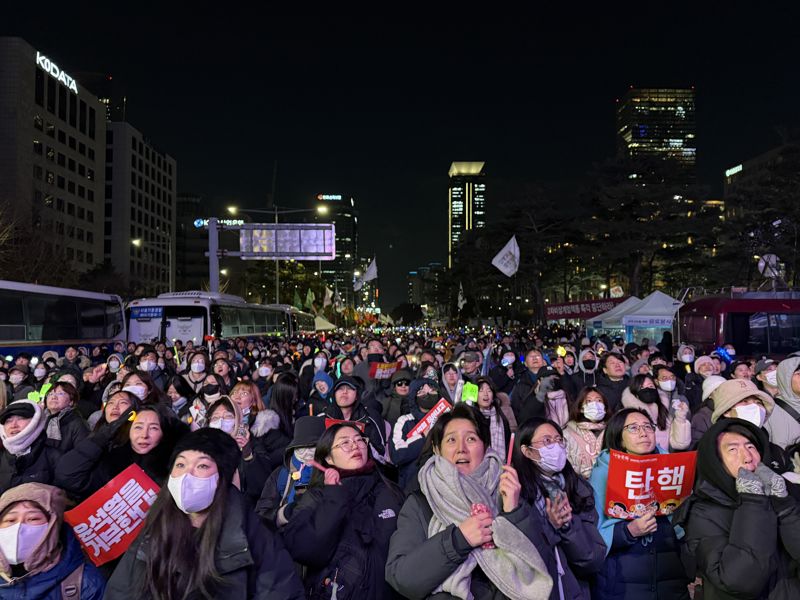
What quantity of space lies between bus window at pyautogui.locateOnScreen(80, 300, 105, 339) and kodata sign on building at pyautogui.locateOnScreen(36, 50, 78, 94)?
54.8 m

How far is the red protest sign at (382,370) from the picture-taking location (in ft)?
37.3

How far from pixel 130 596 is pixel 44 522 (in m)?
0.56

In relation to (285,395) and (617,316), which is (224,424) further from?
(617,316)

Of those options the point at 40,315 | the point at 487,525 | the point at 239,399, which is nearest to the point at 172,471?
the point at 487,525

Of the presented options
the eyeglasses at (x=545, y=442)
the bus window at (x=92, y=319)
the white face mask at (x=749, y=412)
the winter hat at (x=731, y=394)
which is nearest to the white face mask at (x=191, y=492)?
the eyeglasses at (x=545, y=442)

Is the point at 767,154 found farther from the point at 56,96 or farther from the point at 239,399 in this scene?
the point at 239,399

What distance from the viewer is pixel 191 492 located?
9.55 ft

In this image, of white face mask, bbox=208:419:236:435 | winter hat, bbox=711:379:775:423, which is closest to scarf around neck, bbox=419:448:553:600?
winter hat, bbox=711:379:775:423

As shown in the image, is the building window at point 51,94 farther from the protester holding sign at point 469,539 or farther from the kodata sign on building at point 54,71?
the protester holding sign at point 469,539

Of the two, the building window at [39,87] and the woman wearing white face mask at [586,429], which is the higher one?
the building window at [39,87]

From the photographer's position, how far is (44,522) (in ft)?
9.89

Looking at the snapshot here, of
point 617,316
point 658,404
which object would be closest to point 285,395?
point 658,404

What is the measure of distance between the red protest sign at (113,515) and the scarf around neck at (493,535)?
62.9 inches

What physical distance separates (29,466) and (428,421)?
317cm
